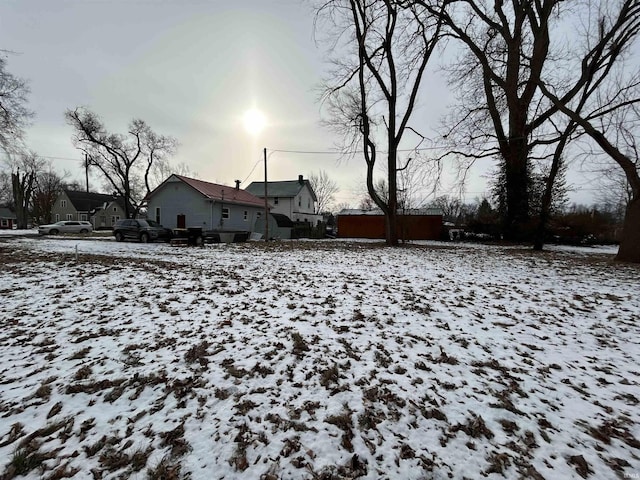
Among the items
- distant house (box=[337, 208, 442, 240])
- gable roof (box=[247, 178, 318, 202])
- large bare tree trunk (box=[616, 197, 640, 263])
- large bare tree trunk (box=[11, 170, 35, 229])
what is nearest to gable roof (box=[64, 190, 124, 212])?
large bare tree trunk (box=[11, 170, 35, 229])

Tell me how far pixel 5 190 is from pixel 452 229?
8114 cm

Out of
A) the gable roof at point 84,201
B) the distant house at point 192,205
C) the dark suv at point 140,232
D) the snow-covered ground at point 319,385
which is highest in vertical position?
the gable roof at point 84,201

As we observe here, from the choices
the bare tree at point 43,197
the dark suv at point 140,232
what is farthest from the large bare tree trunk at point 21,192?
the dark suv at point 140,232

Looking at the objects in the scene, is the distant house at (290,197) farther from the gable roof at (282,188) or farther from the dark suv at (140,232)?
the dark suv at (140,232)

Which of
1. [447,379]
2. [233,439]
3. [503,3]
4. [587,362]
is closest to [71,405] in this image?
[233,439]

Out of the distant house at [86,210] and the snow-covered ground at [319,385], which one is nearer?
the snow-covered ground at [319,385]

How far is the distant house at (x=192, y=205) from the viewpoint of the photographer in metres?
23.7

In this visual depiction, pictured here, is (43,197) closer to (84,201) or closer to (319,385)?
(84,201)

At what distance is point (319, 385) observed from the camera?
2918mm

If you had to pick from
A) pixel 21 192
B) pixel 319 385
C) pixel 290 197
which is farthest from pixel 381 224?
pixel 21 192

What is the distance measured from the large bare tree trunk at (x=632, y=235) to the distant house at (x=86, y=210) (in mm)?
57828

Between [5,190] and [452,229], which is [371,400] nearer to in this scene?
[452,229]

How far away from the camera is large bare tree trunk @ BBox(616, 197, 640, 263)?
978 centimetres

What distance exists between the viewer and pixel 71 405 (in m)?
2.65
